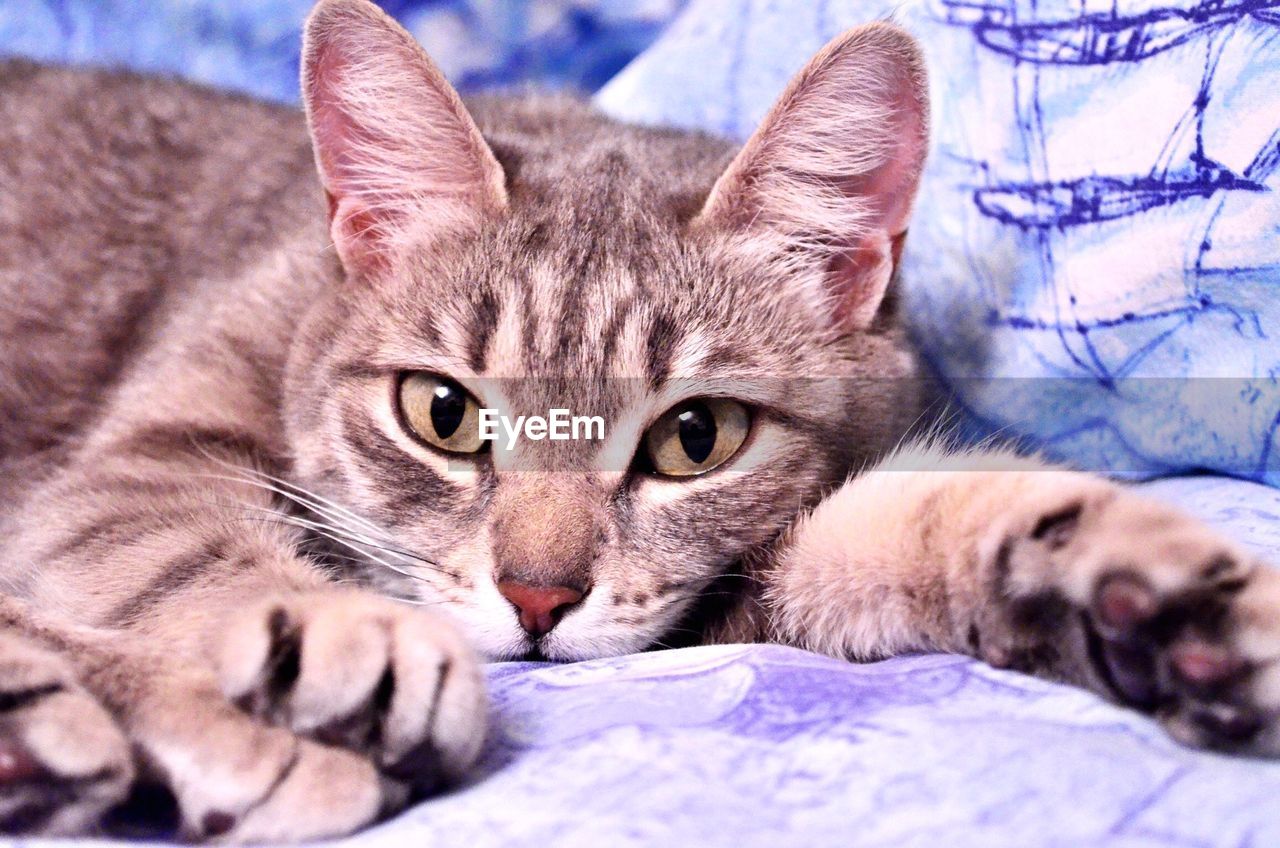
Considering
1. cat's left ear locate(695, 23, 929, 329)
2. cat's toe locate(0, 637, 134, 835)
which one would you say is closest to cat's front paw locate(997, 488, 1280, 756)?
cat's left ear locate(695, 23, 929, 329)

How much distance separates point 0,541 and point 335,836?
72cm

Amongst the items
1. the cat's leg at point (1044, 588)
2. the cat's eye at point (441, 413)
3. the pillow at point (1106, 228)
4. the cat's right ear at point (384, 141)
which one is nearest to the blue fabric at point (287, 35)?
the pillow at point (1106, 228)

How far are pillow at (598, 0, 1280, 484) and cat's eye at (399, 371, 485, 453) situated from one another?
700 millimetres

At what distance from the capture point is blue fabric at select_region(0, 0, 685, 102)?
6.97ft

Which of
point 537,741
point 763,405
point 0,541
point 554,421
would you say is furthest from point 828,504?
point 0,541

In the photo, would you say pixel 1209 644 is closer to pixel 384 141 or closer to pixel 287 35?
pixel 384 141

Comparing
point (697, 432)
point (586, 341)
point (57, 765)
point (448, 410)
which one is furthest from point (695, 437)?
point (57, 765)

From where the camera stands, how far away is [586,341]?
104 centimetres

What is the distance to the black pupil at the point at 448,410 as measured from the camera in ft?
3.53

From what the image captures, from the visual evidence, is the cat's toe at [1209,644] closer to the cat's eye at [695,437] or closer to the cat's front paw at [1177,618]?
the cat's front paw at [1177,618]

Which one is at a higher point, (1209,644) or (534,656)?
(1209,644)

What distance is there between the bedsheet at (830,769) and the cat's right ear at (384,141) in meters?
0.55

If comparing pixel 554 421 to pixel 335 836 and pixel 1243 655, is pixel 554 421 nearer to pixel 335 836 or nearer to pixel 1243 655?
pixel 335 836

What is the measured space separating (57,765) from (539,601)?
383 millimetres
